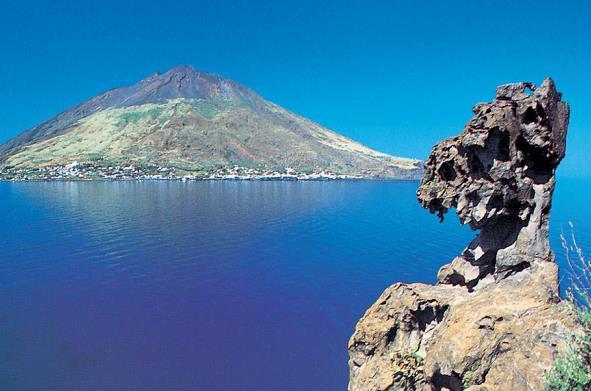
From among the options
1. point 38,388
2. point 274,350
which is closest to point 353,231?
point 274,350

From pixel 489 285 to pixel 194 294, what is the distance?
28380 mm

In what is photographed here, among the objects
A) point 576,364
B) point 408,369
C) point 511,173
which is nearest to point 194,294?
point 408,369

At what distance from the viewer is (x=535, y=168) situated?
43.1 ft

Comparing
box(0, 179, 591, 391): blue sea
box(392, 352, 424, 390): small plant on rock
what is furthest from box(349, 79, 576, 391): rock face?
box(0, 179, 591, 391): blue sea

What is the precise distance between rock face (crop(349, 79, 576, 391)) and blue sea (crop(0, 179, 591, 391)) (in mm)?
10576

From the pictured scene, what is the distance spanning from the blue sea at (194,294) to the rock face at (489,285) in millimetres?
10576

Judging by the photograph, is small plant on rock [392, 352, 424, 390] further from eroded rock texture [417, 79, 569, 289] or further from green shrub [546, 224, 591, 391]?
green shrub [546, 224, 591, 391]

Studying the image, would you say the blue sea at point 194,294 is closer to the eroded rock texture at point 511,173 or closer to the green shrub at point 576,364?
the eroded rock texture at point 511,173

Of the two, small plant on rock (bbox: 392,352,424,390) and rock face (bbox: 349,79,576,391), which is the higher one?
rock face (bbox: 349,79,576,391)

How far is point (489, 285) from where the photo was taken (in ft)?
41.5

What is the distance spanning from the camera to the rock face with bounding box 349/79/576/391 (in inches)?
387

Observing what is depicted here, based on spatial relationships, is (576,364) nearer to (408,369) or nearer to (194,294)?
(408,369)

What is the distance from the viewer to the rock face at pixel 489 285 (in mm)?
9820

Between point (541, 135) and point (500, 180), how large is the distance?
180 centimetres
